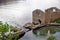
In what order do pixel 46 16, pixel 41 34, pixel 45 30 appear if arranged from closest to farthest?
pixel 41 34 < pixel 45 30 < pixel 46 16

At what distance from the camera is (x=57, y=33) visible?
48.1 ft

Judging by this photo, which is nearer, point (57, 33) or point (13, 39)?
point (13, 39)

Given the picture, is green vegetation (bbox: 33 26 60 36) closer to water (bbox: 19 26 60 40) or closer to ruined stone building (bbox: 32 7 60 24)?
water (bbox: 19 26 60 40)

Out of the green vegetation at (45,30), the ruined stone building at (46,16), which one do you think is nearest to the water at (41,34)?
the green vegetation at (45,30)

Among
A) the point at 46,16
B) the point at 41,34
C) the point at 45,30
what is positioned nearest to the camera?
the point at 41,34

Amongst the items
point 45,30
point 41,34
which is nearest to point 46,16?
point 45,30

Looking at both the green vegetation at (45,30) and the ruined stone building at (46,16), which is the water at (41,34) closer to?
the green vegetation at (45,30)

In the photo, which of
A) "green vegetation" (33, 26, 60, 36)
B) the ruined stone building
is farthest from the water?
the ruined stone building

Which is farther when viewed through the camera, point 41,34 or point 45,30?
point 45,30

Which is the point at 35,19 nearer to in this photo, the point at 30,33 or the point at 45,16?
the point at 45,16

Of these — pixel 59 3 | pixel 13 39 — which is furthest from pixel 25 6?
pixel 13 39

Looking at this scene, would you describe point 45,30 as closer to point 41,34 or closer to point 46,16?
point 41,34

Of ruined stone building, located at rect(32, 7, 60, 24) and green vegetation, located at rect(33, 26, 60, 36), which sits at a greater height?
ruined stone building, located at rect(32, 7, 60, 24)

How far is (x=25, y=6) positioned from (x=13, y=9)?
1.88 metres
